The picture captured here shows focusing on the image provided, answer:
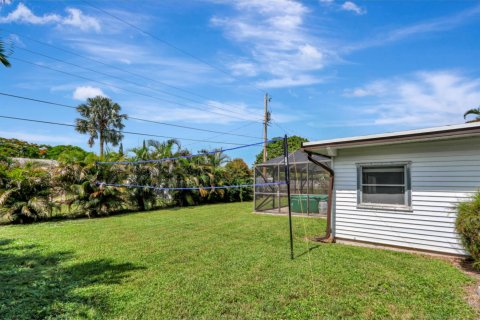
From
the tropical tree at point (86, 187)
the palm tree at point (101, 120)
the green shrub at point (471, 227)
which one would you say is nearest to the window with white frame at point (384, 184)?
the green shrub at point (471, 227)

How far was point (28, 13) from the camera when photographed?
8641mm

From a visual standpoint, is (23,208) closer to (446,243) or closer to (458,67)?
(446,243)

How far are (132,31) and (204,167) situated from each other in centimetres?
780

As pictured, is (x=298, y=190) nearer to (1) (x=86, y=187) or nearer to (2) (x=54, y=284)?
(1) (x=86, y=187)

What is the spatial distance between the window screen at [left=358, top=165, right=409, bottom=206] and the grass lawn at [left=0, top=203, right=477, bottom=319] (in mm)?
1137

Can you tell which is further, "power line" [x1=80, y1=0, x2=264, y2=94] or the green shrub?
"power line" [x1=80, y1=0, x2=264, y2=94]

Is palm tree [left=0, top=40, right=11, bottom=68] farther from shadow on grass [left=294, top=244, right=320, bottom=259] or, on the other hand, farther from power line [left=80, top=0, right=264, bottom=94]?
power line [left=80, top=0, right=264, bottom=94]

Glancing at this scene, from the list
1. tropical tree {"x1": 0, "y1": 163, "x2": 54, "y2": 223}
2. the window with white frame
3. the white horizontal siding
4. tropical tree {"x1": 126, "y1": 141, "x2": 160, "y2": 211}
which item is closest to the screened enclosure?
the white horizontal siding

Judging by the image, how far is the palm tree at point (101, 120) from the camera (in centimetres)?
2519

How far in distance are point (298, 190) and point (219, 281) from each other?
343 inches

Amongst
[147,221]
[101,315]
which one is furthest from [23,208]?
[101,315]

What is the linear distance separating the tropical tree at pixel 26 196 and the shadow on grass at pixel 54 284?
4.41m

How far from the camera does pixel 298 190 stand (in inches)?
476

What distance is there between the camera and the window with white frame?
559cm
